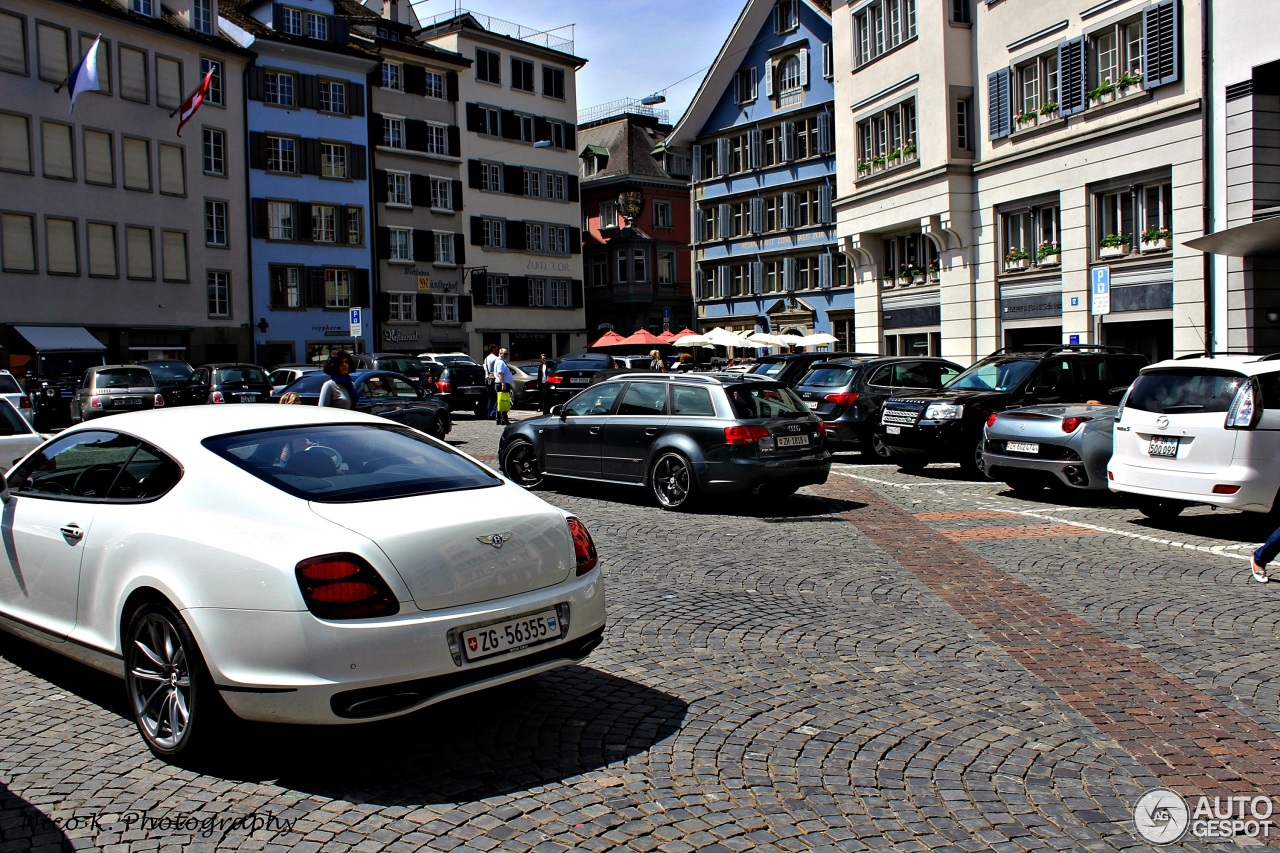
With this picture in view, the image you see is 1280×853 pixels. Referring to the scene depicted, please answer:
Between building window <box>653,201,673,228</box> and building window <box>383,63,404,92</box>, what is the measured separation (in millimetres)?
18872

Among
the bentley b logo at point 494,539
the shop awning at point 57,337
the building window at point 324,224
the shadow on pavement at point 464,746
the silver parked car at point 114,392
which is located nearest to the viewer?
the shadow on pavement at point 464,746

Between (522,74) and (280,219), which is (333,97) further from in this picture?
(522,74)

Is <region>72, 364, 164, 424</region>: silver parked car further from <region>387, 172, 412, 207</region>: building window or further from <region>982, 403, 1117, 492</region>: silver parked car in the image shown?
<region>387, 172, 412, 207</region>: building window

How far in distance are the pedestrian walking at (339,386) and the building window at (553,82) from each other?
50.7m

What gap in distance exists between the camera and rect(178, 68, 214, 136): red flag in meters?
42.8

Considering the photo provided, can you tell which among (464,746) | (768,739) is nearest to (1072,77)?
(768,739)

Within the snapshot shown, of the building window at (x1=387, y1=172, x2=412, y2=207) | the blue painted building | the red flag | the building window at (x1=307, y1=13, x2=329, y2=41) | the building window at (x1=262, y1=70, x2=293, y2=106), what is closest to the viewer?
the red flag

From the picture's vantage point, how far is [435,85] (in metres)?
56.7

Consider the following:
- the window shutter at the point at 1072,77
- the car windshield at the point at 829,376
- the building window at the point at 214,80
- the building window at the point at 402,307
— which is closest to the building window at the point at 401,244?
the building window at the point at 402,307

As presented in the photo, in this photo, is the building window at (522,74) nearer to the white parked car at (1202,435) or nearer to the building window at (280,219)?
the building window at (280,219)

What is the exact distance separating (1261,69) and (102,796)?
2442cm

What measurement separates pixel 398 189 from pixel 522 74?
1058cm

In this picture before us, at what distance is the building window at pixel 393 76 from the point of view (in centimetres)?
5453

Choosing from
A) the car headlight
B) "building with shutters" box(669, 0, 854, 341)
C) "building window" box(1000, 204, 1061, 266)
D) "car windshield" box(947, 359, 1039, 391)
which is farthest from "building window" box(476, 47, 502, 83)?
the car headlight
